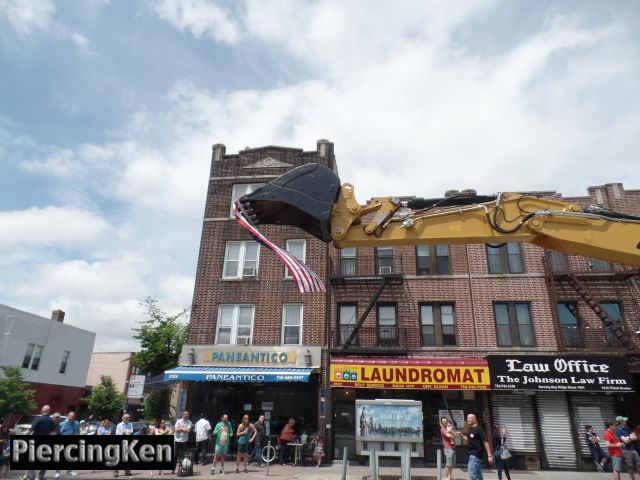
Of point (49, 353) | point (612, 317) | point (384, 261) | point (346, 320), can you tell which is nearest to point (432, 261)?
point (384, 261)

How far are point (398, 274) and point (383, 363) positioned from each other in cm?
395

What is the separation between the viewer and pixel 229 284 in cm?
2009

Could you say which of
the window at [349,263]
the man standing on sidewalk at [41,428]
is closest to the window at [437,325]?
the window at [349,263]

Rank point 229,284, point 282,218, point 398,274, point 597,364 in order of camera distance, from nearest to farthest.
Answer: point 282,218
point 597,364
point 398,274
point 229,284

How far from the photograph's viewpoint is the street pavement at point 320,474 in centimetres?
1295

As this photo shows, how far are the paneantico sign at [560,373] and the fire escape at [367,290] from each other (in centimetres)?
378

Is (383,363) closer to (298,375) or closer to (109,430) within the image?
(298,375)

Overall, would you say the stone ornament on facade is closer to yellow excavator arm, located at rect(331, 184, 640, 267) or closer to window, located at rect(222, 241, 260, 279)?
window, located at rect(222, 241, 260, 279)

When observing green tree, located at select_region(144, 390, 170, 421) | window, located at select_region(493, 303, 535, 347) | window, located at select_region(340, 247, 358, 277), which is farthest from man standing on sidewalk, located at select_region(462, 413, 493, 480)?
green tree, located at select_region(144, 390, 170, 421)

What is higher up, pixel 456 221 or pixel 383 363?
pixel 456 221

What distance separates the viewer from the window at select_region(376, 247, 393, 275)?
19.5 m

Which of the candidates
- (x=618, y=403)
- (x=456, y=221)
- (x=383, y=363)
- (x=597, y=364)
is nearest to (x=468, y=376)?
(x=383, y=363)

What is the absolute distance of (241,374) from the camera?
17094 mm

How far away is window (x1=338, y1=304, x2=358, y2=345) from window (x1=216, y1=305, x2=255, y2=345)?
3.94 meters
